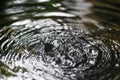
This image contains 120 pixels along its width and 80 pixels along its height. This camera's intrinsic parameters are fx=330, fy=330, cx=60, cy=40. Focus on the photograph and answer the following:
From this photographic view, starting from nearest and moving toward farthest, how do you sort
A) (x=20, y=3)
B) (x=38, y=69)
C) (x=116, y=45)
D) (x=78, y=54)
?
1. (x=38, y=69)
2. (x=78, y=54)
3. (x=116, y=45)
4. (x=20, y=3)

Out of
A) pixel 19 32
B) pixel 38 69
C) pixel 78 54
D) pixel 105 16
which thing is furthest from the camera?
pixel 105 16

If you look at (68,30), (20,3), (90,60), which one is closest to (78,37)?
(68,30)

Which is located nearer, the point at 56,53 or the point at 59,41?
the point at 56,53

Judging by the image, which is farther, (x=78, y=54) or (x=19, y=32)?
(x=19, y=32)

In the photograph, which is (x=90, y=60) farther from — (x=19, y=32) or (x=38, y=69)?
(x=19, y=32)

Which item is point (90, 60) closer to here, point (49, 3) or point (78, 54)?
point (78, 54)

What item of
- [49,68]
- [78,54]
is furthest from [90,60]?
[49,68]

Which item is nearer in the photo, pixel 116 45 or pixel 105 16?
pixel 116 45
